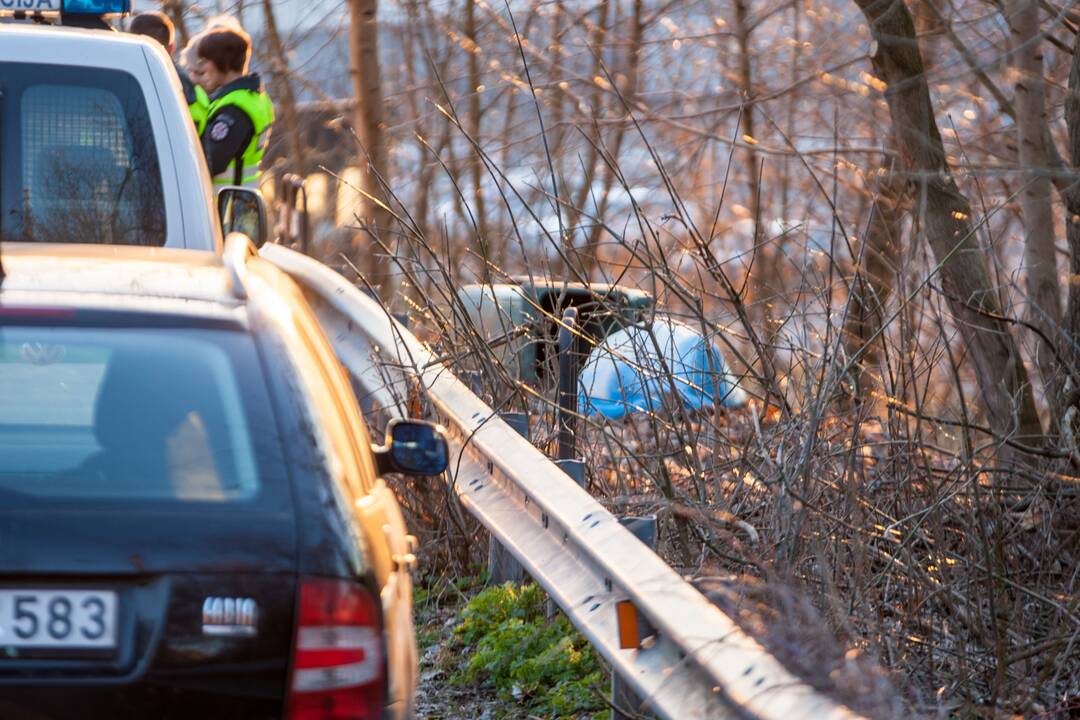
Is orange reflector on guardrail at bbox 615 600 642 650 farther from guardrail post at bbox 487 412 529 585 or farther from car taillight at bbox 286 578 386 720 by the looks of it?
guardrail post at bbox 487 412 529 585

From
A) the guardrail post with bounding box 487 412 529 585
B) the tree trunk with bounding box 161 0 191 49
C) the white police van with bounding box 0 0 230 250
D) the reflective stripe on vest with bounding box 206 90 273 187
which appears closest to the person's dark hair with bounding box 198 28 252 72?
the reflective stripe on vest with bounding box 206 90 273 187

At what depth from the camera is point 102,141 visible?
525 centimetres

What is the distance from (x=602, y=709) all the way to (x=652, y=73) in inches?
539

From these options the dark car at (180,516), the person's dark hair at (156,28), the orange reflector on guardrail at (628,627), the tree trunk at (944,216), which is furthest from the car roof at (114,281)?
the person's dark hair at (156,28)

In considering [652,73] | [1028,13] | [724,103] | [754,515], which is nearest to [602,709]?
[754,515]

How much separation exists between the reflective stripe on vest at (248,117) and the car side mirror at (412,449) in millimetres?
5379

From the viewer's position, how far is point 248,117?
8.91m

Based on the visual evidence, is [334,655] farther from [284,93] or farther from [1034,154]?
[284,93]

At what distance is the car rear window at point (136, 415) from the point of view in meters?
2.75

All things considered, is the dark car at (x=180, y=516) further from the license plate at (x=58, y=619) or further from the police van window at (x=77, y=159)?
the police van window at (x=77, y=159)

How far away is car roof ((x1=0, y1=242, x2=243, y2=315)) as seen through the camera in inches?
117


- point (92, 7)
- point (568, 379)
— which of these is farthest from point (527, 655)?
point (92, 7)

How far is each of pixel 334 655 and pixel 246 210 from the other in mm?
3864

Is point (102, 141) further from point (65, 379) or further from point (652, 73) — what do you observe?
point (652, 73)
